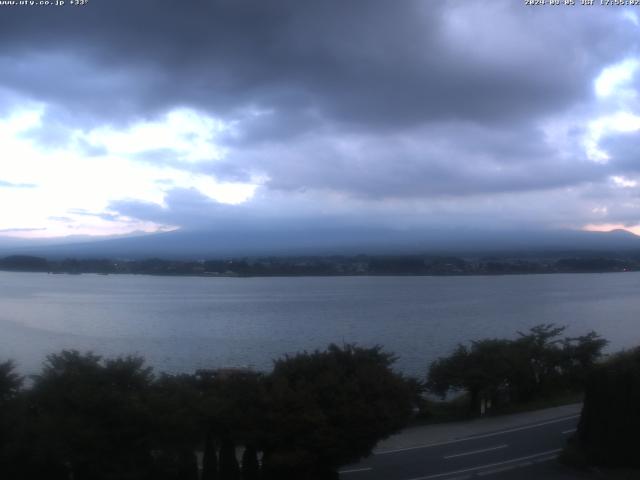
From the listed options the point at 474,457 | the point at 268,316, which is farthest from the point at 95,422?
the point at 268,316

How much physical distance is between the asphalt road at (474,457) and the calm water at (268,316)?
8.53 m

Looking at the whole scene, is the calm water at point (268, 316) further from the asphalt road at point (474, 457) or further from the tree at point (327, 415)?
the tree at point (327, 415)

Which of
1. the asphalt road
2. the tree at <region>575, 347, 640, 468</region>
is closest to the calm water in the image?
the asphalt road

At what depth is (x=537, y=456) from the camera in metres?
12.5

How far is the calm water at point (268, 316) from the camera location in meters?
25.7

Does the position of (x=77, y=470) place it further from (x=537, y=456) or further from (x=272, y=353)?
(x=272, y=353)

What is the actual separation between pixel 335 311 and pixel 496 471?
28.2m

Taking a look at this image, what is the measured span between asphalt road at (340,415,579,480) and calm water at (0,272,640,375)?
336 inches

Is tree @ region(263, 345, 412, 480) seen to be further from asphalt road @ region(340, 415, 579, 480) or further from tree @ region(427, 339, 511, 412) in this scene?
tree @ region(427, 339, 511, 412)

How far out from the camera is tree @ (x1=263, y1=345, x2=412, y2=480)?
989 cm

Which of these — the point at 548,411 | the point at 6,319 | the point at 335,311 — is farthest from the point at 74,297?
the point at 548,411

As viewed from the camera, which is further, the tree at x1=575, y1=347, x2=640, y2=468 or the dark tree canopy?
the dark tree canopy

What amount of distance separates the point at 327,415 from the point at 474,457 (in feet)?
13.4

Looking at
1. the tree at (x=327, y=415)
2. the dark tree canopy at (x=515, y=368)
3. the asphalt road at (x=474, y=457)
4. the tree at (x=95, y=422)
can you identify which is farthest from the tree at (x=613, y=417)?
the tree at (x=95, y=422)
